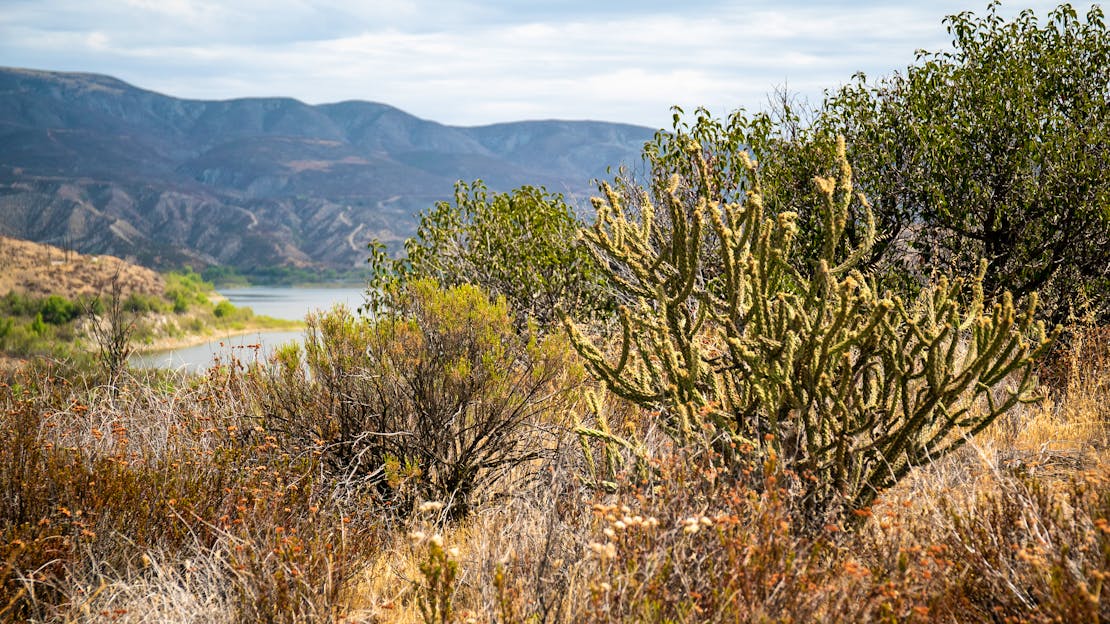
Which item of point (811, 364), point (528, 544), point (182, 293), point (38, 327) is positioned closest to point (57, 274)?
point (182, 293)

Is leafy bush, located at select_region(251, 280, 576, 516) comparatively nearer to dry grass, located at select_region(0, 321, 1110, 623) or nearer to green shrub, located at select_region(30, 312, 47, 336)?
dry grass, located at select_region(0, 321, 1110, 623)

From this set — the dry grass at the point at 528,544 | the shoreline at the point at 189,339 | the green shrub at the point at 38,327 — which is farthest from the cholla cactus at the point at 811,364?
the green shrub at the point at 38,327

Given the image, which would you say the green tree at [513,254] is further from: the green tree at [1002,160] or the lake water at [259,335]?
the green tree at [1002,160]

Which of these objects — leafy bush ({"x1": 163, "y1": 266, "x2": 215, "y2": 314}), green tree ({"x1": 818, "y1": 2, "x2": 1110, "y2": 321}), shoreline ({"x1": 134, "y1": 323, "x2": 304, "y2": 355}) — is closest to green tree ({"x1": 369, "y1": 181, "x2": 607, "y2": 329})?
green tree ({"x1": 818, "y1": 2, "x2": 1110, "y2": 321})

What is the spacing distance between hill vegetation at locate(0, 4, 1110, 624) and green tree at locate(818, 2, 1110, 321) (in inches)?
72.2

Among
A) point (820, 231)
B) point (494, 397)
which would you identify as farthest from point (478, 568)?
point (820, 231)

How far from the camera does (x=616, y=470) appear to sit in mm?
4004

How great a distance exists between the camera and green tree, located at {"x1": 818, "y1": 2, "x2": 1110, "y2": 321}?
→ 799 centimetres

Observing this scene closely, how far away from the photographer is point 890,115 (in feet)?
28.8

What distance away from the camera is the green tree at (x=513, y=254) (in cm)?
960

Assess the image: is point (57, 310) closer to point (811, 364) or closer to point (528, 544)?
point (528, 544)

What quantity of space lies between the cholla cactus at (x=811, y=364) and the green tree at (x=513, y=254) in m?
5.11

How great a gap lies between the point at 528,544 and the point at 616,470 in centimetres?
76

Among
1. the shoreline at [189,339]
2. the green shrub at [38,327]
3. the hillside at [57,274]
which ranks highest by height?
the hillside at [57,274]
